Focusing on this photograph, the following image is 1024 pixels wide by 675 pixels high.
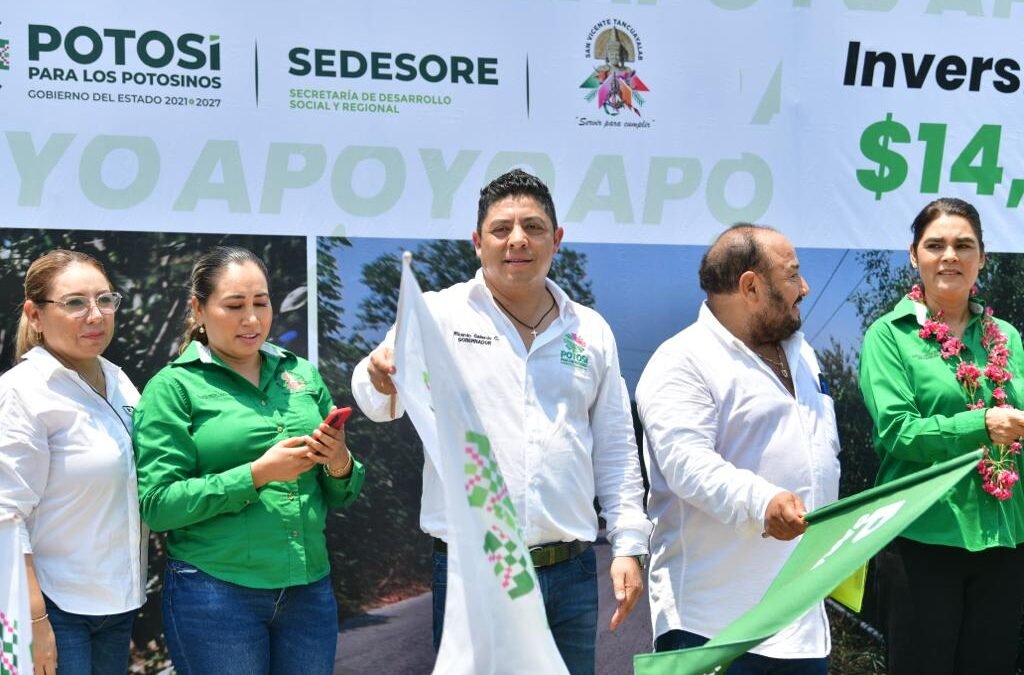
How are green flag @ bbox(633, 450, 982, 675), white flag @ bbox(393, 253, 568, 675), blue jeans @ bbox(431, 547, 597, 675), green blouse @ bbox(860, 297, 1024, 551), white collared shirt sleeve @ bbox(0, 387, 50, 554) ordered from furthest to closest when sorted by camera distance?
green blouse @ bbox(860, 297, 1024, 551), blue jeans @ bbox(431, 547, 597, 675), white collared shirt sleeve @ bbox(0, 387, 50, 554), white flag @ bbox(393, 253, 568, 675), green flag @ bbox(633, 450, 982, 675)

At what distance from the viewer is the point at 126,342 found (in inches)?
139

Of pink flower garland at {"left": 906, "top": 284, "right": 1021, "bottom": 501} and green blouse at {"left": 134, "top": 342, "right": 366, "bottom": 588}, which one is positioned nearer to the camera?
green blouse at {"left": 134, "top": 342, "right": 366, "bottom": 588}

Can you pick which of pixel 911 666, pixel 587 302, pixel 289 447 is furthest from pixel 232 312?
pixel 911 666

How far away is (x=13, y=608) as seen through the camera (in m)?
2.46

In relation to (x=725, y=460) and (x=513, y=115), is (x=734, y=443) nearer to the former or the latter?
(x=725, y=460)

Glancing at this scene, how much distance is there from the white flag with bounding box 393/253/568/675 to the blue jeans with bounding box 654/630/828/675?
0.65 metres

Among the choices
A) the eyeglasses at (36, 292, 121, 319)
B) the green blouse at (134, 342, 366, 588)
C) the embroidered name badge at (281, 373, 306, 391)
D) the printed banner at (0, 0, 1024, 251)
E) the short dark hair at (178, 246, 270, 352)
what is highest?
the printed banner at (0, 0, 1024, 251)

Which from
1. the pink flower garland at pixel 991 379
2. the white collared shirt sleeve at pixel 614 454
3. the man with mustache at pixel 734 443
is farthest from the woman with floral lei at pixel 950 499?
the white collared shirt sleeve at pixel 614 454

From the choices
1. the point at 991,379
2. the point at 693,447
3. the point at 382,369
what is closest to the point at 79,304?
the point at 382,369

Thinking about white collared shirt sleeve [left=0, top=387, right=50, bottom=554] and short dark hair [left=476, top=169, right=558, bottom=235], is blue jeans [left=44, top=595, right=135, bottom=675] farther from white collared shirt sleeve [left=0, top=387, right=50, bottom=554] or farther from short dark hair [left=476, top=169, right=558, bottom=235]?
short dark hair [left=476, top=169, right=558, bottom=235]

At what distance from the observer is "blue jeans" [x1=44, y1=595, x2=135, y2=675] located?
259 cm

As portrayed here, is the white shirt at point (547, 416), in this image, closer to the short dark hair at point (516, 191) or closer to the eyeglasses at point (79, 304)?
the short dark hair at point (516, 191)

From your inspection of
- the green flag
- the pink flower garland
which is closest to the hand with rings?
the green flag

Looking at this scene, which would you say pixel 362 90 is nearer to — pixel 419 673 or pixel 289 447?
pixel 289 447
